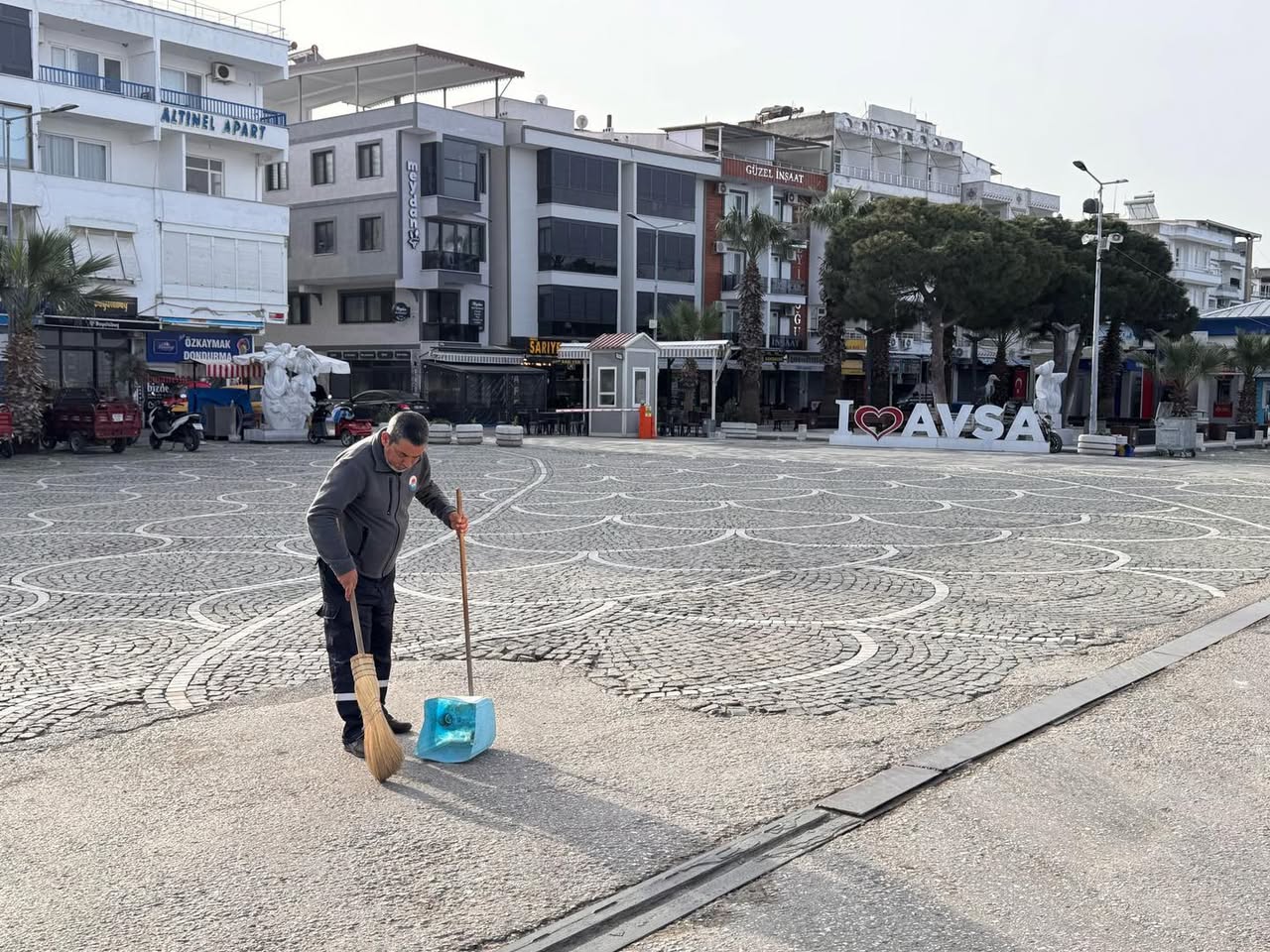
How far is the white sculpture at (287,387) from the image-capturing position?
34.7m

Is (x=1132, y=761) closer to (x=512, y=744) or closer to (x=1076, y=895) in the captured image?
(x=1076, y=895)

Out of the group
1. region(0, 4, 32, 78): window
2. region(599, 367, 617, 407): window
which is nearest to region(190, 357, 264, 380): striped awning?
region(0, 4, 32, 78): window

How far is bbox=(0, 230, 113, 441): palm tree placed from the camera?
26.6m

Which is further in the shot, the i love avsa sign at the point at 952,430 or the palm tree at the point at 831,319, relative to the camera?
the palm tree at the point at 831,319

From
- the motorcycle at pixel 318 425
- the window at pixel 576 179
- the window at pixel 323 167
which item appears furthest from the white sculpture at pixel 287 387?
the window at pixel 576 179

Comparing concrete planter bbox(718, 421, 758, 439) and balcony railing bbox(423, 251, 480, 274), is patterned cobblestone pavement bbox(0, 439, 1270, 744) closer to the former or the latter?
concrete planter bbox(718, 421, 758, 439)

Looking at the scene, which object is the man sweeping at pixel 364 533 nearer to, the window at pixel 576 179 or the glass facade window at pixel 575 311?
the glass facade window at pixel 575 311

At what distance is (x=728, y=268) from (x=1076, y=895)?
5812 cm

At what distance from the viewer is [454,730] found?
19.9 feet

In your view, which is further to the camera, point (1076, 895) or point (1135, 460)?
point (1135, 460)

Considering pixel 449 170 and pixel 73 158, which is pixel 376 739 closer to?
pixel 73 158

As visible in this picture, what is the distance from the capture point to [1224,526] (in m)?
15.8

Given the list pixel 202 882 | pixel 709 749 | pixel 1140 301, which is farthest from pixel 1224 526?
pixel 1140 301

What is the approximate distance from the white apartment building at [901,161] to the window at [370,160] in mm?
25517
